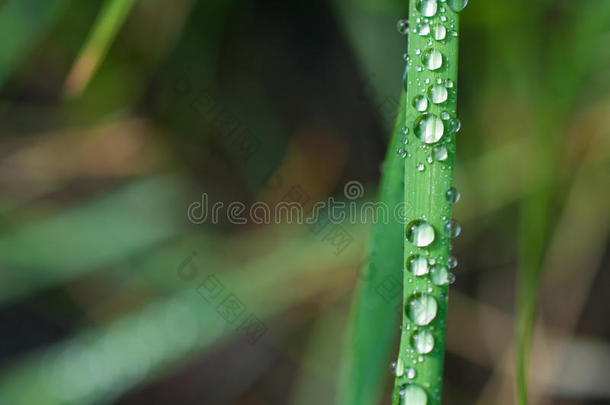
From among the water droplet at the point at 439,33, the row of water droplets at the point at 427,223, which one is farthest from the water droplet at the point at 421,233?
the water droplet at the point at 439,33

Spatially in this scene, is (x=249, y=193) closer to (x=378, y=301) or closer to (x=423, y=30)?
(x=378, y=301)

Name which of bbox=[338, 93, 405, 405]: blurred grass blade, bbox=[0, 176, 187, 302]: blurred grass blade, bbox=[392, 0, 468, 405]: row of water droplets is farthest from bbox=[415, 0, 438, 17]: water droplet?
bbox=[0, 176, 187, 302]: blurred grass blade

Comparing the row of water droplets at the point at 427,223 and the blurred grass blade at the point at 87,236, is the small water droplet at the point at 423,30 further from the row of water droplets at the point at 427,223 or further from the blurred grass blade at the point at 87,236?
the blurred grass blade at the point at 87,236

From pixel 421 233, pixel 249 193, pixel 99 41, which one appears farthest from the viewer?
pixel 249 193

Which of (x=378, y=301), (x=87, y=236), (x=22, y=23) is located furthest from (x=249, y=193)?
(x=378, y=301)

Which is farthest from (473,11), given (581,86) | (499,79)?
(581,86)
